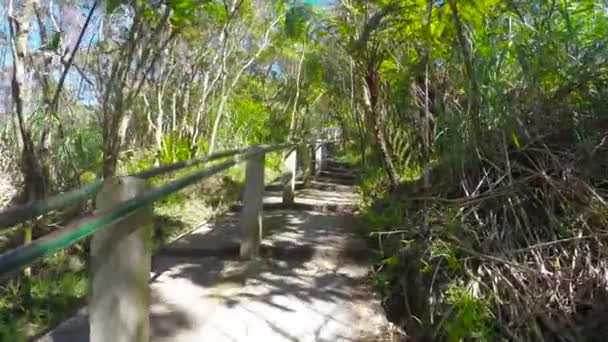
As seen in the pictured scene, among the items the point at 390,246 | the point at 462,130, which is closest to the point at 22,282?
the point at 390,246

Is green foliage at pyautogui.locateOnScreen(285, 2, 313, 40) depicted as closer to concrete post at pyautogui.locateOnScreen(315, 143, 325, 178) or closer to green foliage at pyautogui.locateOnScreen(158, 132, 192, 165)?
green foliage at pyautogui.locateOnScreen(158, 132, 192, 165)

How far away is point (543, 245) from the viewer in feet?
8.67

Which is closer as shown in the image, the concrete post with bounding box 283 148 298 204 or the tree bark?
the tree bark

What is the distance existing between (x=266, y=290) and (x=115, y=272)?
1970 mm

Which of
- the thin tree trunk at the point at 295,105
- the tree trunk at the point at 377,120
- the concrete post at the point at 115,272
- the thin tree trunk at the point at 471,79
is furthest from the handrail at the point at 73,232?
the thin tree trunk at the point at 295,105

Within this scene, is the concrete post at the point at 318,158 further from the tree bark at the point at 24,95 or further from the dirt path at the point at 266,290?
the tree bark at the point at 24,95

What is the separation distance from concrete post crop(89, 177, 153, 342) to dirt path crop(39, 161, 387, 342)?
1.23 m

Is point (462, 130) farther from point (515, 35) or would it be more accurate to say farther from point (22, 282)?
point (22, 282)

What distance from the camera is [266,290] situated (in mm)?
3318

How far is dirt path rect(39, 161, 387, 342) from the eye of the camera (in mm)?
2773

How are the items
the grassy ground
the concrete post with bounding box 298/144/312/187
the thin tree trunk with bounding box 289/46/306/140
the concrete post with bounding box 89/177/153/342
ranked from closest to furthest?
the concrete post with bounding box 89/177/153/342 → the grassy ground → the concrete post with bounding box 298/144/312/187 → the thin tree trunk with bounding box 289/46/306/140

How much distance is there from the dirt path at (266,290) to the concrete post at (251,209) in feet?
0.39

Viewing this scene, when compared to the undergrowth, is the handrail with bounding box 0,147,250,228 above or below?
above

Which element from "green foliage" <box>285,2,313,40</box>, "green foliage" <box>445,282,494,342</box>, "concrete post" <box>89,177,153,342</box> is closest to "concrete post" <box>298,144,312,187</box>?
Answer: "green foliage" <box>285,2,313,40</box>
